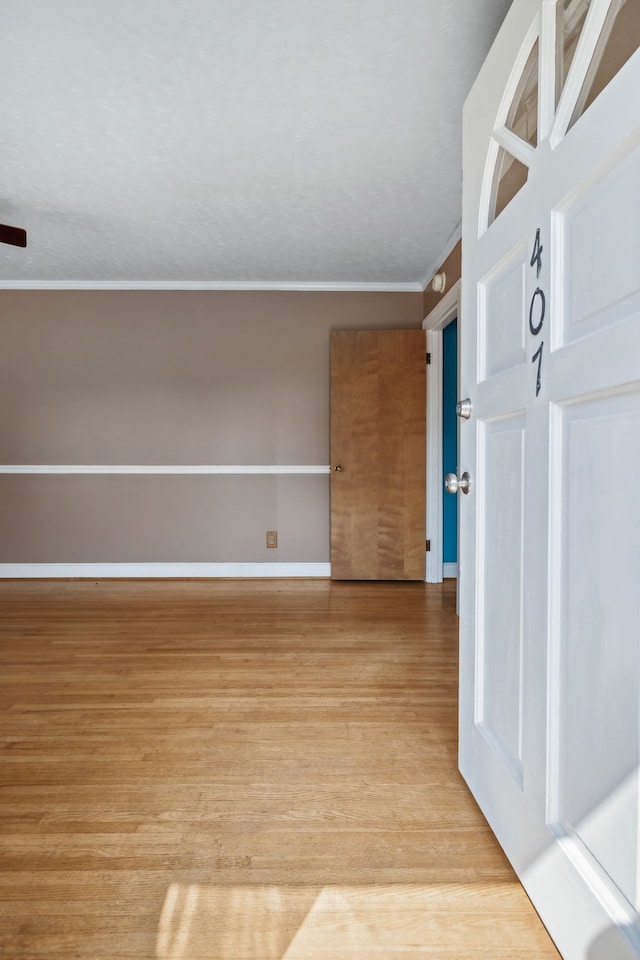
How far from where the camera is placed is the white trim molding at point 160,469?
4.52 m

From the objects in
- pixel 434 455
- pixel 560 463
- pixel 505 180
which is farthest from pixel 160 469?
pixel 560 463

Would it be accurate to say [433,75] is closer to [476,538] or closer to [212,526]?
[476,538]

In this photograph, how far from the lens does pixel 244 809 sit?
4.79ft

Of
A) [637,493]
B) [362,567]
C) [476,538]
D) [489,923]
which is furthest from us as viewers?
[362,567]

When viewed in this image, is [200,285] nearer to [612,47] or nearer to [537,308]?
[537,308]

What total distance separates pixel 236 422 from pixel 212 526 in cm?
84

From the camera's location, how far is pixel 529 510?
1.12m

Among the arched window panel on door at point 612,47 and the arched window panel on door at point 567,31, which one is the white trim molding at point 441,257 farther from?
the arched window panel on door at point 612,47

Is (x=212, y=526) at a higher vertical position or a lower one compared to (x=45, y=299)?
lower

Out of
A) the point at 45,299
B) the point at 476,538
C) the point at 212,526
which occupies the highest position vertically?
the point at 45,299

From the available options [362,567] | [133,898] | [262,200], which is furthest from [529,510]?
[362,567]

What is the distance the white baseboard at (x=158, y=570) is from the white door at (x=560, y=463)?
3125mm

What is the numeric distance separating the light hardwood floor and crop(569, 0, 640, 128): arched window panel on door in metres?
1.44

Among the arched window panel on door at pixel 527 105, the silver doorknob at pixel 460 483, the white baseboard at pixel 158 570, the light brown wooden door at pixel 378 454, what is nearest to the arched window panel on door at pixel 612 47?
the arched window panel on door at pixel 527 105
